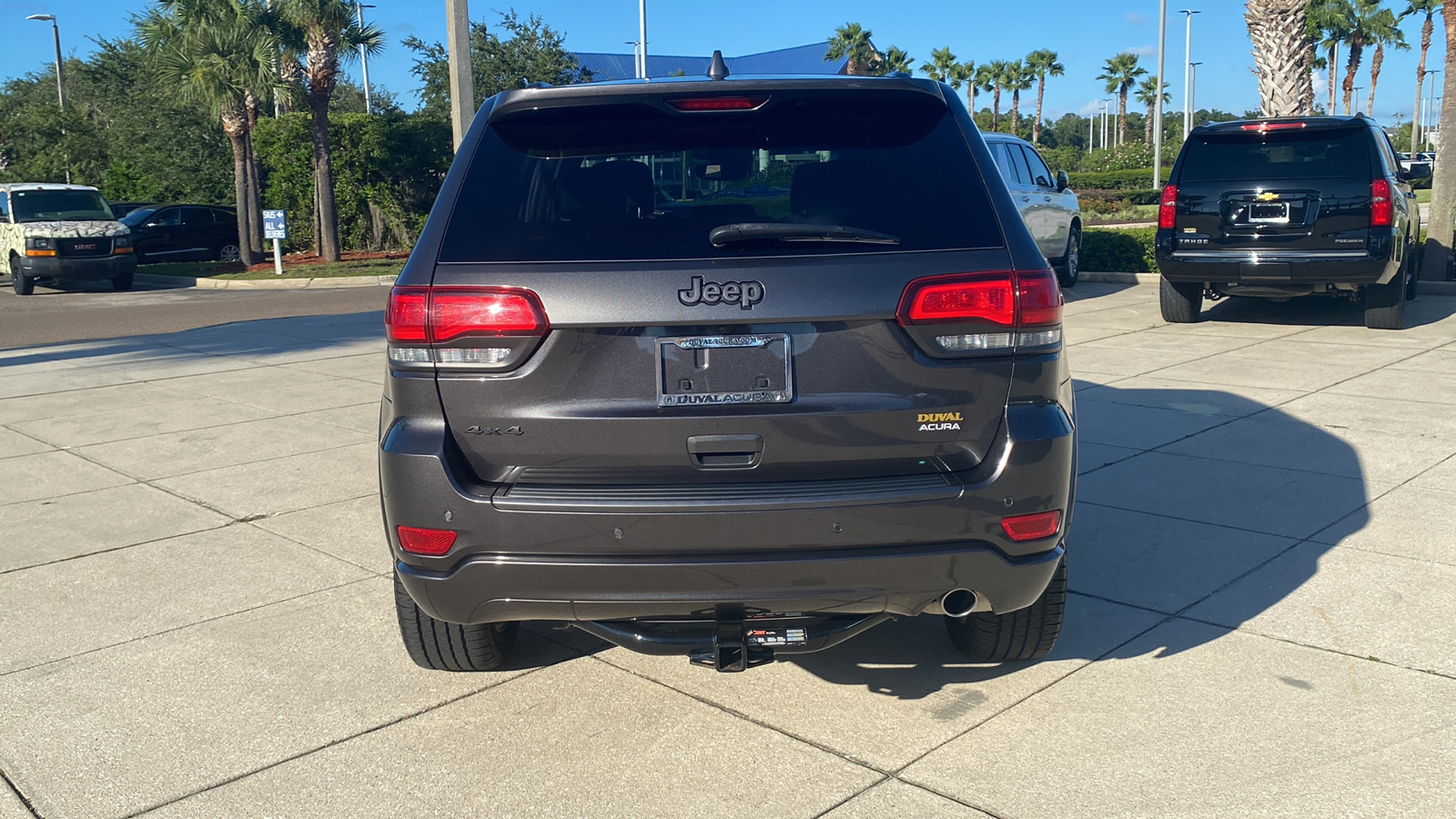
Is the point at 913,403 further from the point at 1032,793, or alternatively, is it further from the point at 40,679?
the point at 40,679

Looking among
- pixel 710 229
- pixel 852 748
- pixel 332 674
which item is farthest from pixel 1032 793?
pixel 332 674

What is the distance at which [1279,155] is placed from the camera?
1080cm

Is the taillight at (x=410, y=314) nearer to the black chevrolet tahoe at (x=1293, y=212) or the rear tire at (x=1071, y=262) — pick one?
the black chevrolet tahoe at (x=1293, y=212)

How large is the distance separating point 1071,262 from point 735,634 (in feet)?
46.0

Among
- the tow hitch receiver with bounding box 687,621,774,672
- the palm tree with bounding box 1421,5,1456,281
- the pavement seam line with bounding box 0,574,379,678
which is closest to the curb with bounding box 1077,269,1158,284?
the palm tree with bounding box 1421,5,1456,281

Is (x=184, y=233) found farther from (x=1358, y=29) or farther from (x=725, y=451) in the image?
(x=1358, y=29)

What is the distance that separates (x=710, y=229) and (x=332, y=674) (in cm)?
206

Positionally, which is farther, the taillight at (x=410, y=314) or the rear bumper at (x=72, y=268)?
the rear bumper at (x=72, y=268)

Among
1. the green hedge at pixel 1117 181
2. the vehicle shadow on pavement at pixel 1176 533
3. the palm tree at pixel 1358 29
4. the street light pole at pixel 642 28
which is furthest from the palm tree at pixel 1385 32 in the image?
the vehicle shadow on pavement at pixel 1176 533

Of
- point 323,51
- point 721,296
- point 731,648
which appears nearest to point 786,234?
point 721,296

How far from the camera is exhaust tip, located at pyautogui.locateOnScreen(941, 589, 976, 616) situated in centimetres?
322

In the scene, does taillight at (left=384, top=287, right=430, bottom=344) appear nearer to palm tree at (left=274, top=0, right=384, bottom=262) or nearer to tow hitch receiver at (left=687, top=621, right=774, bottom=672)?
tow hitch receiver at (left=687, top=621, right=774, bottom=672)

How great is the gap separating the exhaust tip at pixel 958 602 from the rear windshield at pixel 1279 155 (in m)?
8.79

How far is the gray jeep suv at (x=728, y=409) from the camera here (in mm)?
3064
